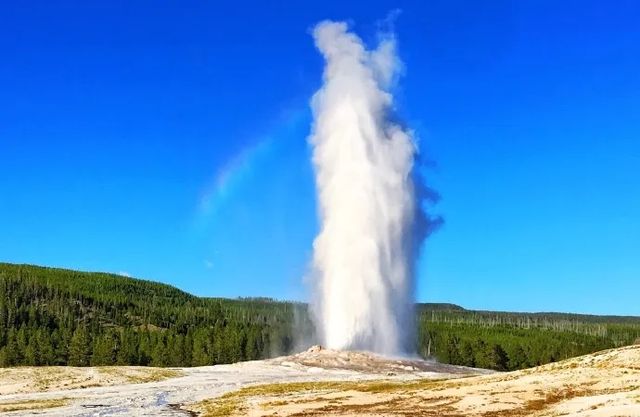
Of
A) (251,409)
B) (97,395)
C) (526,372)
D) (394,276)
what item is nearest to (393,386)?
(526,372)

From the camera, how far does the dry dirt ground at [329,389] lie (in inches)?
1874

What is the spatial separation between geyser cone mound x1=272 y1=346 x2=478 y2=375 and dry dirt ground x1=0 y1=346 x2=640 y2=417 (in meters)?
0.14

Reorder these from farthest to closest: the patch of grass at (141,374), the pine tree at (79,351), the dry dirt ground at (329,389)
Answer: the pine tree at (79,351) → the patch of grass at (141,374) → the dry dirt ground at (329,389)

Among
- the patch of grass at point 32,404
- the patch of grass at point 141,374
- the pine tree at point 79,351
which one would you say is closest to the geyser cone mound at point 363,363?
the patch of grass at point 141,374

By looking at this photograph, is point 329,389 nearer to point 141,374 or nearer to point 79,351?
point 141,374

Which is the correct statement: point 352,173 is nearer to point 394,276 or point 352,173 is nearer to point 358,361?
point 394,276

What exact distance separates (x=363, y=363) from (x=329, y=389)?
25743 millimetres

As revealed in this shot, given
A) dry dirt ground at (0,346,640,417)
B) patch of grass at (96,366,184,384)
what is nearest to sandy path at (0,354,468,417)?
dry dirt ground at (0,346,640,417)

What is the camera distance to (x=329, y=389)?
67188mm

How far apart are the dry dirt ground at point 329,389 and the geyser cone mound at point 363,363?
0.44 ft

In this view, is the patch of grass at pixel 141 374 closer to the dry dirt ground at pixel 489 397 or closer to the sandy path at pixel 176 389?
the sandy path at pixel 176 389

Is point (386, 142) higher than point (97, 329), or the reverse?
point (386, 142)

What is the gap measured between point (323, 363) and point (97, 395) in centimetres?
3171

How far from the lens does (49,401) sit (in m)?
65.8
